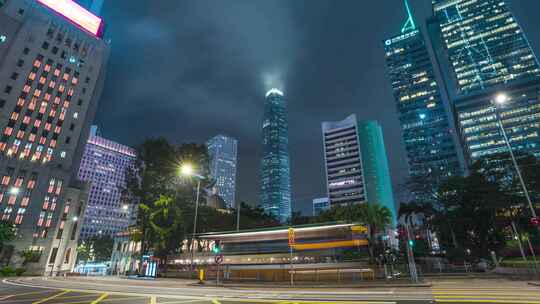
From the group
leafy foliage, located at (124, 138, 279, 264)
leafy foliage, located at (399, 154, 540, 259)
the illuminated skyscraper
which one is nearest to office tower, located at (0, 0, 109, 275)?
leafy foliage, located at (124, 138, 279, 264)

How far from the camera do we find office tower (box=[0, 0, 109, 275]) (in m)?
63.8

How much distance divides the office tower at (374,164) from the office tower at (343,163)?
27.8ft

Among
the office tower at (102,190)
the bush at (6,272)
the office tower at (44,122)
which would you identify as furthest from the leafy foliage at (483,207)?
the office tower at (102,190)

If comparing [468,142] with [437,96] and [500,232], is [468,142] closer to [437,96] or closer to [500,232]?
[437,96]

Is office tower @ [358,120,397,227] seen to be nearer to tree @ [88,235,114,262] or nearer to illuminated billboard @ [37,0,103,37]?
tree @ [88,235,114,262]

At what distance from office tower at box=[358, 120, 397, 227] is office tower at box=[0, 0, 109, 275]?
155 m

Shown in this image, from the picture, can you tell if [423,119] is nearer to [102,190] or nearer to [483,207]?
[483,207]

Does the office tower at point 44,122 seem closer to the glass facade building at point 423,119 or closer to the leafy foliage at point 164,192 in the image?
the leafy foliage at point 164,192

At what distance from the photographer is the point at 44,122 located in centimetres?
7212

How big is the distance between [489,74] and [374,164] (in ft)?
294

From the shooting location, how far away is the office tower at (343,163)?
16675 centimetres

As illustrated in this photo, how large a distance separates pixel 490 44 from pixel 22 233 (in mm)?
248425

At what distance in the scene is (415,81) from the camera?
190500 millimetres

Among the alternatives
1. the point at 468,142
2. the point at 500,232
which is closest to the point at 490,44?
the point at 468,142
